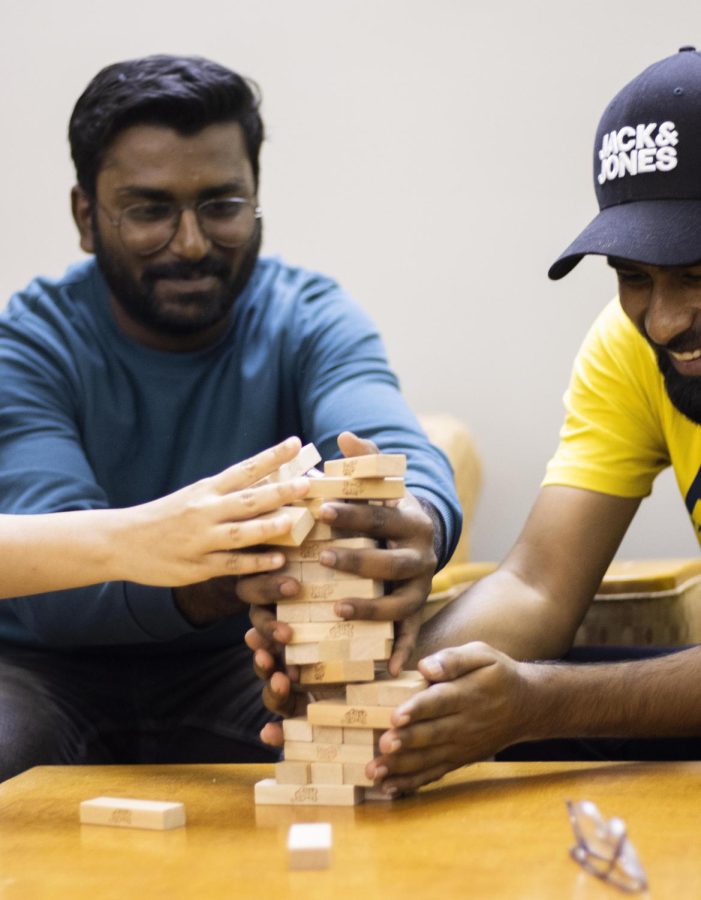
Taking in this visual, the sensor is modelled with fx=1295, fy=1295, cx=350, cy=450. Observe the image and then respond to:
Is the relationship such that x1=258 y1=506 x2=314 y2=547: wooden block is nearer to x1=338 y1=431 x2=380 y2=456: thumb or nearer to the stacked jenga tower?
the stacked jenga tower

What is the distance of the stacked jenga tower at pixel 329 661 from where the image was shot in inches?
72.1

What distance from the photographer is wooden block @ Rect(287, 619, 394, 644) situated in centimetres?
185

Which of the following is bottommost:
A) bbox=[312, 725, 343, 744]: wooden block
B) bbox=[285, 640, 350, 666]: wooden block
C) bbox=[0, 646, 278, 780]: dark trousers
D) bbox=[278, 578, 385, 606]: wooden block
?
bbox=[0, 646, 278, 780]: dark trousers

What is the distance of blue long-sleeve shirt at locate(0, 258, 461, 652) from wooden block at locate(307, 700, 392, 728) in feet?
2.59

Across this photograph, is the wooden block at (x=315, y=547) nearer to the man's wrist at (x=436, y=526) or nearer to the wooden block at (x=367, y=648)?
the wooden block at (x=367, y=648)

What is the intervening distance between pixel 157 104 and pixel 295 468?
122 centimetres

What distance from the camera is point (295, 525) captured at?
181cm

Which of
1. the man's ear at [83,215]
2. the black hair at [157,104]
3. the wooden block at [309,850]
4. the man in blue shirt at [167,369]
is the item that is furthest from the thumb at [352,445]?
the man's ear at [83,215]

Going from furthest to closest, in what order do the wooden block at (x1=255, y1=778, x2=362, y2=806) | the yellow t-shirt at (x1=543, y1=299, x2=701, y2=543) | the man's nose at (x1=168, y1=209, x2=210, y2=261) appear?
the man's nose at (x1=168, y1=209, x2=210, y2=261)
the yellow t-shirt at (x1=543, y1=299, x2=701, y2=543)
the wooden block at (x1=255, y1=778, x2=362, y2=806)

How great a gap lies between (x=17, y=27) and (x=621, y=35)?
208 centimetres

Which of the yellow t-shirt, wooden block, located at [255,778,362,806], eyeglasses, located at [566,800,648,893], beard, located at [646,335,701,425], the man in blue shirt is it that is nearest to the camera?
eyeglasses, located at [566,800,648,893]

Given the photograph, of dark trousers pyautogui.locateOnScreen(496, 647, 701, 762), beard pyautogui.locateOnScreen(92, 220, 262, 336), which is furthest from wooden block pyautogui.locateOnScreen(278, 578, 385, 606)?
beard pyautogui.locateOnScreen(92, 220, 262, 336)

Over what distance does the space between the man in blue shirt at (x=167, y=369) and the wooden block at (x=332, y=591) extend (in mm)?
675

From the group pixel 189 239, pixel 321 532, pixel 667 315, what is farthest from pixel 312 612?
pixel 189 239
